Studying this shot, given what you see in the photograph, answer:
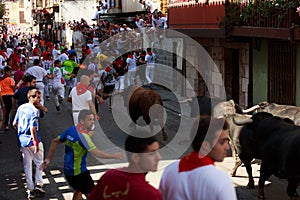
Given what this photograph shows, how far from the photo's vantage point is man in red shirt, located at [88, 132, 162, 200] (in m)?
3.61

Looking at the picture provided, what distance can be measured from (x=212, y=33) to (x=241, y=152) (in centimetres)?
695

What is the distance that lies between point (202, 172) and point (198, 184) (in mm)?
86

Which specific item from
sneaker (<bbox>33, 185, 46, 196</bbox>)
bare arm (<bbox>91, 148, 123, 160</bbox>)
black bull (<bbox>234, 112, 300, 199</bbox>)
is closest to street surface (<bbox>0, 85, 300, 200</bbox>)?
sneaker (<bbox>33, 185, 46, 196</bbox>)

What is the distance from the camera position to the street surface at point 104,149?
27.9ft

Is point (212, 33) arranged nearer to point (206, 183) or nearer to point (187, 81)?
point (187, 81)

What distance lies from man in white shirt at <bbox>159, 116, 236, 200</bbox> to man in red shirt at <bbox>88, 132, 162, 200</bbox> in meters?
0.19

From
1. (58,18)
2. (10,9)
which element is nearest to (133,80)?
(58,18)

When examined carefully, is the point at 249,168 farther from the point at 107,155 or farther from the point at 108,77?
the point at 108,77

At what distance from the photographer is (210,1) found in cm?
1526

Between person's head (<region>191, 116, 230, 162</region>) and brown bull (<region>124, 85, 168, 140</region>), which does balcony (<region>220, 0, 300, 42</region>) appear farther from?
person's head (<region>191, 116, 230, 162</region>)

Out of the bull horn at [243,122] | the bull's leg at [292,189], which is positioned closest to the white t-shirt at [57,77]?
the bull horn at [243,122]

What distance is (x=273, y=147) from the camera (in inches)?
286

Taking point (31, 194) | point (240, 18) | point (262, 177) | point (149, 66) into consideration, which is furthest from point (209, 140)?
point (149, 66)

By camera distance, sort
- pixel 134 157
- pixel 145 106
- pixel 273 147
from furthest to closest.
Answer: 1. pixel 145 106
2. pixel 273 147
3. pixel 134 157
